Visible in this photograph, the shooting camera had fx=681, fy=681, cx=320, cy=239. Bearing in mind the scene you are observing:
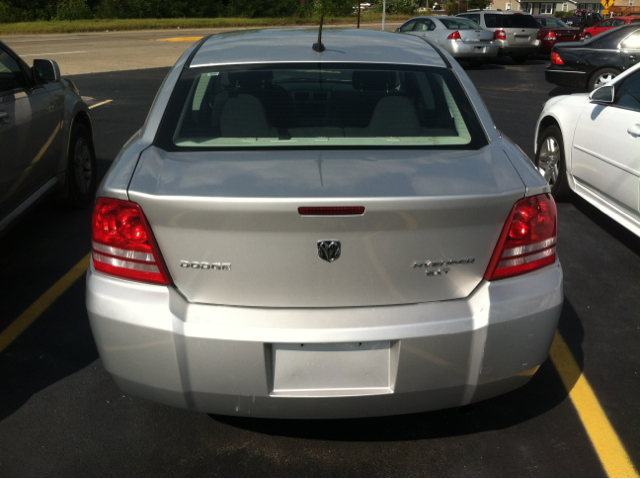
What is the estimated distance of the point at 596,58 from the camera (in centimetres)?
1335

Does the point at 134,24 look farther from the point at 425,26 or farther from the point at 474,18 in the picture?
the point at 425,26

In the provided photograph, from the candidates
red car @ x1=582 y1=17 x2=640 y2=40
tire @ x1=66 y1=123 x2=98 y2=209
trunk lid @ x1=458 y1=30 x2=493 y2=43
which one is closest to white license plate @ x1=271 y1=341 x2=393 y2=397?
tire @ x1=66 y1=123 x2=98 y2=209

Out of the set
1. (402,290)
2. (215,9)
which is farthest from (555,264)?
(215,9)

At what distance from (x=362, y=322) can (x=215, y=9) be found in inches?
2168

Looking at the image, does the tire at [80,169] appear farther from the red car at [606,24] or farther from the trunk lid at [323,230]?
the red car at [606,24]

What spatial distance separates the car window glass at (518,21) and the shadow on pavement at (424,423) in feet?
64.8

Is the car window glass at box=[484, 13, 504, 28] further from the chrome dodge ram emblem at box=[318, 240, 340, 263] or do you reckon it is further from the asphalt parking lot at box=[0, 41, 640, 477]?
the chrome dodge ram emblem at box=[318, 240, 340, 263]

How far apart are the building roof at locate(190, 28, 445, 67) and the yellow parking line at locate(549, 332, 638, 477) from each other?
66.9 inches

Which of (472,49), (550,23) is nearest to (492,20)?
(472,49)

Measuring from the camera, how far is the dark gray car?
4.61 metres

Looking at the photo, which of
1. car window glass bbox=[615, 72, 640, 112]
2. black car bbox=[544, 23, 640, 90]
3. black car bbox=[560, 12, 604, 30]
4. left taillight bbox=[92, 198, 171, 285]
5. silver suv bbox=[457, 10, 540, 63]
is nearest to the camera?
left taillight bbox=[92, 198, 171, 285]

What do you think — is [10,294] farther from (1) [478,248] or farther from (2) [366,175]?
(1) [478,248]

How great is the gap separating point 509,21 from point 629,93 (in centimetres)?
1723

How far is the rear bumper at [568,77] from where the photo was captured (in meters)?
13.6
